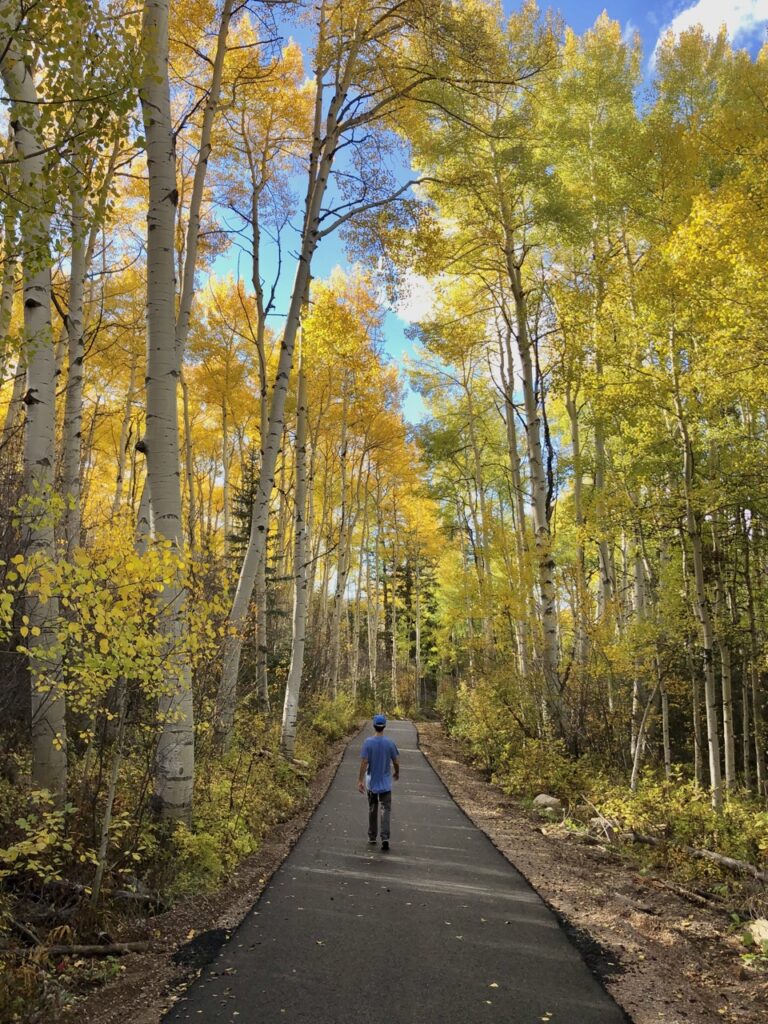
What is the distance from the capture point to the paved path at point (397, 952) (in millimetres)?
3273

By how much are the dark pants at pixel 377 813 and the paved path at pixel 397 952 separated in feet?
0.93

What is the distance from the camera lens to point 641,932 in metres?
4.46

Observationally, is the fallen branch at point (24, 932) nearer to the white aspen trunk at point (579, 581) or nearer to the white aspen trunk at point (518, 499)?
the white aspen trunk at point (579, 581)

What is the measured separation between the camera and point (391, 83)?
303 inches

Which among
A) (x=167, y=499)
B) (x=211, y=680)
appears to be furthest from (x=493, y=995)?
(x=211, y=680)

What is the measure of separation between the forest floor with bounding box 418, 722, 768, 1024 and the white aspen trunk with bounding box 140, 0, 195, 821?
3342 millimetres

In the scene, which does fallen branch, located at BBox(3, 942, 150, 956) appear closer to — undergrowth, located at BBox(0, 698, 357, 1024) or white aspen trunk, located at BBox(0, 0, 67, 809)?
undergrowth, located at BBox(0, 698, 357, 1024)

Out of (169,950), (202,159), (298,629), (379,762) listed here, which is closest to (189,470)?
(298,629)

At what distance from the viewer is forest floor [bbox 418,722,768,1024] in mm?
3455

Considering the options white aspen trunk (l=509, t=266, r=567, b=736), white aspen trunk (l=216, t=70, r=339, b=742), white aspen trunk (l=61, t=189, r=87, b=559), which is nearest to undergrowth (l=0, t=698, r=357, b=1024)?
A: white aspen trunk (l=216, t=70, r=339, b=742)

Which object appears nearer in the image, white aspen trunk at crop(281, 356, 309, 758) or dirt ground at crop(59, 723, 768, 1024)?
dirt ground at crop(59, 723, 768, 1024)

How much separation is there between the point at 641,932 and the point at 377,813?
3270mm

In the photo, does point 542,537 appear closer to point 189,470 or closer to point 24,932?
point 189,470

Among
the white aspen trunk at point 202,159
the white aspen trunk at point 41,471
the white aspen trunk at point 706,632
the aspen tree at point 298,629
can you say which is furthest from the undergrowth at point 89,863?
the white aspen trunk at point 706,632
